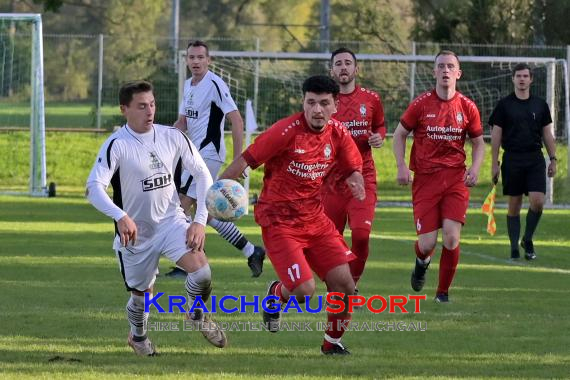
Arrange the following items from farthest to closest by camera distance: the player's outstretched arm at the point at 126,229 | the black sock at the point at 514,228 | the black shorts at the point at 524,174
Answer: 1. the black sock at the point at 514,228
2. the black shorts at the point at 524,174
3. the player's outstretched arm at the point at 126,229

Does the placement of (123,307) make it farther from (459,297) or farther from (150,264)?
(459,297)

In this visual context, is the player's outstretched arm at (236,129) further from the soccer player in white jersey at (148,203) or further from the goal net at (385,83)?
the goal net at (385,83)

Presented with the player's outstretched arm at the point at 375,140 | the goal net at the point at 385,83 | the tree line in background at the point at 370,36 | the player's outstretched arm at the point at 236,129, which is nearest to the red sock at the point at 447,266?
the player's outstretched arm at the point at 375,140

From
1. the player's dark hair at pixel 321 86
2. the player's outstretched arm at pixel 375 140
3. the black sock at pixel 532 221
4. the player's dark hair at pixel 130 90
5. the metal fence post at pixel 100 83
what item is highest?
the metal fence post at pixel 100 83

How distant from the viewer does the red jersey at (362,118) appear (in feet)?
37.4

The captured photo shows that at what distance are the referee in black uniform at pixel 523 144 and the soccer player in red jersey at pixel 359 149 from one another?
3.83m

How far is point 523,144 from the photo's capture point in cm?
1530

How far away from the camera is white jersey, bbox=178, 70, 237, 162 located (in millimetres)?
13094

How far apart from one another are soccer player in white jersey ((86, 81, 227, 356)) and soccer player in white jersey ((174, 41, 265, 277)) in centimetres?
417

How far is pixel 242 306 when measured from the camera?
11.0 m

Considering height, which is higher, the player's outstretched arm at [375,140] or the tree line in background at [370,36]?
the tree line in background at [370,36]

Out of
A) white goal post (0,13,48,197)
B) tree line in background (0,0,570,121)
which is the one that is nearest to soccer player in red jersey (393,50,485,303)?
white goal post (0,13,48,197)

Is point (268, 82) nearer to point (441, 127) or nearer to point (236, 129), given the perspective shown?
point (236, 129)
